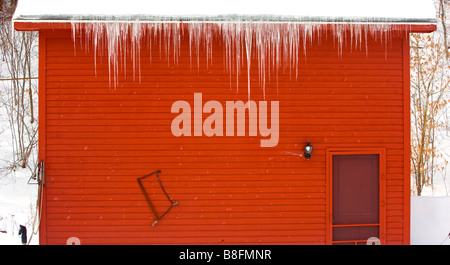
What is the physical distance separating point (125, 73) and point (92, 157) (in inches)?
49.4

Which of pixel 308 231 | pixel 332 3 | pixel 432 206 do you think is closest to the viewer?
pixel 332 3

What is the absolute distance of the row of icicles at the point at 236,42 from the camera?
4.78 metres

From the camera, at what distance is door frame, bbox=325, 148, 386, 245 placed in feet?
16.0

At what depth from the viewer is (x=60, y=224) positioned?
15.7 ft

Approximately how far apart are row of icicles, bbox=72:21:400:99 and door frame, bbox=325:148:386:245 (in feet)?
4.22

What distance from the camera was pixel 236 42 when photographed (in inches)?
194

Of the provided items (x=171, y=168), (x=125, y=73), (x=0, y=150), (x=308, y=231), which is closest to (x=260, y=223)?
(x=308, y=231)

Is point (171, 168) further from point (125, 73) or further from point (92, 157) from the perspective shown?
point (125, 73)

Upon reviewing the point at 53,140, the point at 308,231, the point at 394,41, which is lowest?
the point at 308,231

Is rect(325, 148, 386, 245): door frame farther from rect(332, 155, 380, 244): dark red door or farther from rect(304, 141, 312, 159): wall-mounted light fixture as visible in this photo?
rect(304, 141, 312, 159): wall-mounted light fixture

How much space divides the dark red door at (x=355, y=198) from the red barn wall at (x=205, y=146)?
0.17m

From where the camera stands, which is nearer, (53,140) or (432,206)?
(53,140)

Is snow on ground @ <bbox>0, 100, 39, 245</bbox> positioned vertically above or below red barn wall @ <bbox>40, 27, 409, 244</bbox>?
below

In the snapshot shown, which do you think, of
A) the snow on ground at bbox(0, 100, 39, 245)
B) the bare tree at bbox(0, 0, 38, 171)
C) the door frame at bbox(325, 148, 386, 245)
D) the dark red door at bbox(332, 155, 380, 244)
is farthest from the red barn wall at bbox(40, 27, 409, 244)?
the bare tree at bbox(0, 0, 38, 171)
